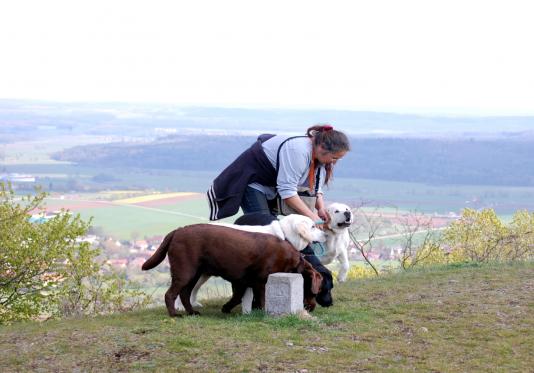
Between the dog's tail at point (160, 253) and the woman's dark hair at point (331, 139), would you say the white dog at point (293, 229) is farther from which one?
the woman's dark hair at point (331, 139)

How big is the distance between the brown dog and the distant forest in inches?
2810

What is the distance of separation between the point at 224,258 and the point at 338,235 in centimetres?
316

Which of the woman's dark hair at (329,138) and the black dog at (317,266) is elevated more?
the woman's dark hair at (329,138)

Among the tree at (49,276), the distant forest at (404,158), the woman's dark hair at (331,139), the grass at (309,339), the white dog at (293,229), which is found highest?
the woman's dark hair at (331,139)

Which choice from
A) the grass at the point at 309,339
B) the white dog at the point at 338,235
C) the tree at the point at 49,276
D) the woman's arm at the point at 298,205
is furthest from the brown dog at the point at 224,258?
the tree at the point at 49,276

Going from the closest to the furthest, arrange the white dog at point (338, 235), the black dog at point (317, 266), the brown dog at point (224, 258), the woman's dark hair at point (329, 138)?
the brown dog at point (224, 258)
the woman's dark hair at point (329, 138)
the black dog at point (317, 266)
the white dog at point (338, 235)

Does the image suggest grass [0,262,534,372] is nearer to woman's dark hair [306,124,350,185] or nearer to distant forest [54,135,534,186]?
woman's dark hair [306,124,350,185]

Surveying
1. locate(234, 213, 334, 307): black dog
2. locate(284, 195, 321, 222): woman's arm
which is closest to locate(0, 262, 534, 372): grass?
locate(234, 213, 334, 307): black dog

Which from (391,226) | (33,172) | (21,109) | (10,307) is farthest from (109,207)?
(21,109)

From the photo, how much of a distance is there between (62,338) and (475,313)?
4150 millimetres

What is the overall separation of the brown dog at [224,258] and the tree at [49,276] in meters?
5.29

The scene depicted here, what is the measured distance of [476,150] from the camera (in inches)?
3647

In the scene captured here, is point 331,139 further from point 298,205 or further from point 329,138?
point 298,205

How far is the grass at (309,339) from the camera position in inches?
270
